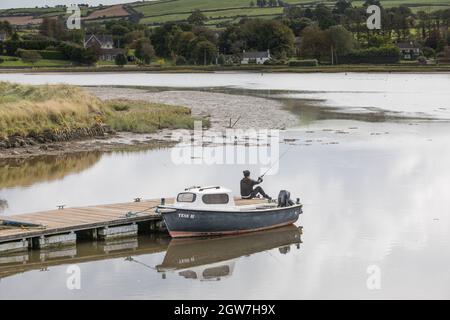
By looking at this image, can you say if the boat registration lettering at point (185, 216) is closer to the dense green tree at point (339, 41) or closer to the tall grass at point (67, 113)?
the tall grass at point (67, 113)

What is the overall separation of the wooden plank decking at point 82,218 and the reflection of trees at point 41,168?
9.07 meters

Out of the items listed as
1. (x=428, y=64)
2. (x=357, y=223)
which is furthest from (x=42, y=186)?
(x=428, y=64)

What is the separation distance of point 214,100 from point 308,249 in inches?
1987

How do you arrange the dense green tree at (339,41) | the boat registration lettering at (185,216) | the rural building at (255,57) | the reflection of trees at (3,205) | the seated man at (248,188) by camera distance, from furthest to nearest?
the rural building at (255,57) → the dense green tree at (339,41) → the reflection of trees at (3,205) → the seated man at (248,188) → the boat registration lettering at (185,216)

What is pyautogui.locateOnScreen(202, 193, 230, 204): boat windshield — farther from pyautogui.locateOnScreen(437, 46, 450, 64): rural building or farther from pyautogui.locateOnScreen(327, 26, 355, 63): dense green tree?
pyautogui.locateOnScreen(327, 26, 355, 63): dense green tree

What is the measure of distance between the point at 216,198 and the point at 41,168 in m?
15.5

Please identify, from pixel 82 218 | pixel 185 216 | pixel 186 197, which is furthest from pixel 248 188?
pixel 82 218

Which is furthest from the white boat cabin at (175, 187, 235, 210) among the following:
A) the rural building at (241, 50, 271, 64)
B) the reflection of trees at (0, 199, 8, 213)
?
the rural building at (241, 50, 271, 64)

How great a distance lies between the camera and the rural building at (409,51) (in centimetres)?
17100

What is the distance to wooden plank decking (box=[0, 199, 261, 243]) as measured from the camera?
24375 millimetres

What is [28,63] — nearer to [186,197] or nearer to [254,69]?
[254,69]

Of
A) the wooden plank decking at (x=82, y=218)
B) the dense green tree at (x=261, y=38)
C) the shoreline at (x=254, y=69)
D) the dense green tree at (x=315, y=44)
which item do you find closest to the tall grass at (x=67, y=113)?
the wooden plank decking at (x=82, y=218)

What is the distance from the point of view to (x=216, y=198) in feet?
84.8

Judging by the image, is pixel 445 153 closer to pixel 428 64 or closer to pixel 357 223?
pixel 357 223
